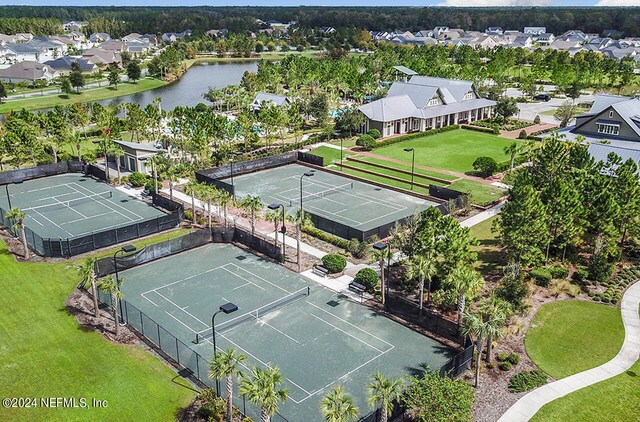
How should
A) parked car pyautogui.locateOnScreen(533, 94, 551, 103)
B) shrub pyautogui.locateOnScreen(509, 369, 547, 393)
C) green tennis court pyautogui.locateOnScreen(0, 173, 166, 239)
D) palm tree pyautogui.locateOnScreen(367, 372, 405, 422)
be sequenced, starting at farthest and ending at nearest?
parked car pyautogui.locateOnScreen(533, 94, 551, 103) → green tennis court pyautogui.locateOnScreen(0, 173, 166, 239) → shrub pyautogui.locateOnScreen(509, 369, 547, 393) → palm tree pyautogui.locateOnScreen(367, 372, 405, 422)

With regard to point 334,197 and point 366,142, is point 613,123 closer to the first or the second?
point 366,142

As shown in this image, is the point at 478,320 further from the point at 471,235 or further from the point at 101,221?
the point at 101,221

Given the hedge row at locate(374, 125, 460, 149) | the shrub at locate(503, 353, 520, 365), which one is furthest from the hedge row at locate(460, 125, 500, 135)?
the shrub at locate(503, 353, 520, 365)

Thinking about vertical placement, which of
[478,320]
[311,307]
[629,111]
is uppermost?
[629,111]

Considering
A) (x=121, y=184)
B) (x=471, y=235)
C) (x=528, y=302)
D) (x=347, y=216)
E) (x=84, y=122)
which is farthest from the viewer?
(x=84, y=122)

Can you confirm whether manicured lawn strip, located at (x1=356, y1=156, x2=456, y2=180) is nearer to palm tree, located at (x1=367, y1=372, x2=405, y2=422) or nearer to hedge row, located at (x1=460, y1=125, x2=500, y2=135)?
hedge row, located at (x1=460, y1=125, x2=500, y2=135)

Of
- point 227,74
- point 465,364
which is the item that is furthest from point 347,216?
point 227,74
